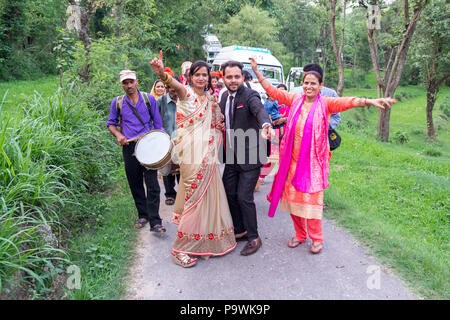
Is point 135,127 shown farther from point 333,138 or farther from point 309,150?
point 333,138

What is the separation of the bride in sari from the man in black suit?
0.69ft

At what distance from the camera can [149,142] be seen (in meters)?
3.95

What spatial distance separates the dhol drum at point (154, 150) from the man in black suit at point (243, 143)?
0.69m

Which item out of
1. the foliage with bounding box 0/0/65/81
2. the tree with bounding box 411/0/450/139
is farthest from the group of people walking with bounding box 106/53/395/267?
the foliage with bounding box 0/0/65/81

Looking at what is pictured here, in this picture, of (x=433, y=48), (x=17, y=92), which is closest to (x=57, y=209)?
(x=17, y=92)

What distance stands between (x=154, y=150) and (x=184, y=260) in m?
1.28

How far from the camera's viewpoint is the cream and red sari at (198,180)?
140 inches

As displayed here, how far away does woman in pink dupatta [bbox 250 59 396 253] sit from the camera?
356 cm

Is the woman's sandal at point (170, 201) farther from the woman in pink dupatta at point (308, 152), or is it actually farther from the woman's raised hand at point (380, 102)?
the woman's raised hand at point (380, 102)

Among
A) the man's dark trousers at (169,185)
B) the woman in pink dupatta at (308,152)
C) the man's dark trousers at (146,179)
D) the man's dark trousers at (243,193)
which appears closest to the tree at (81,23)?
the man's dark trousers at (169,185)

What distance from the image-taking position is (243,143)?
143 inches

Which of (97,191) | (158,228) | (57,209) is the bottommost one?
(158,228)

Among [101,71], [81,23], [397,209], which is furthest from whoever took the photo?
[81,23]

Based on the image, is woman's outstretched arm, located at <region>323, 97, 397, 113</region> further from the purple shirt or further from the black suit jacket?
the purple shirt
